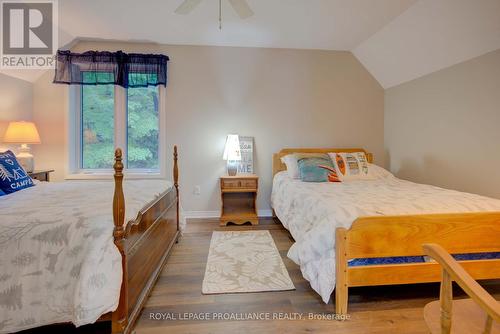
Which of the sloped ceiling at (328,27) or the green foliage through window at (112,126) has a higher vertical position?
the sloped ceiling at (328,27)

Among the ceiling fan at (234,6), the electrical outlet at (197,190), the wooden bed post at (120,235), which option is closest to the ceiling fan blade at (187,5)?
the ceiling fan at (234,6)

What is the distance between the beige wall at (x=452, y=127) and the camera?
2512mm

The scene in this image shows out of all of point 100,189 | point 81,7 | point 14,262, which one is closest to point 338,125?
point 100,189

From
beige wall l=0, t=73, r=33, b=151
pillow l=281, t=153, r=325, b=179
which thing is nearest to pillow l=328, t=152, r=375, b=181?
pillow l=281, t=153, r=325, b=179

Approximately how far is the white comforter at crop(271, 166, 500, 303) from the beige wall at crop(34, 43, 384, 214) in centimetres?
146

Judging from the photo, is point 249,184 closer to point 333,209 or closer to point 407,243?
point 333,209

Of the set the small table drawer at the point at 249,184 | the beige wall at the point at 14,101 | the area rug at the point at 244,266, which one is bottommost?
the area rug at the point at 244,266

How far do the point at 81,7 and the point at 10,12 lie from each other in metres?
0.73

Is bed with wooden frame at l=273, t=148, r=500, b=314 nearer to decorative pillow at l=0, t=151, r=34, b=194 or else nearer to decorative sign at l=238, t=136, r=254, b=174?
decorative sign at l=238, t=136, r=254, b=174

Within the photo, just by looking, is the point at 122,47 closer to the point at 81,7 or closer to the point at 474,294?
the point at 81,7

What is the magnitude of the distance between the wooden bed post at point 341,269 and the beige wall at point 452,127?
6.43 ft

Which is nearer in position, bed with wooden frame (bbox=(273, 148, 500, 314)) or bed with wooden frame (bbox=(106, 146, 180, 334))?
bed with wooden frame (bbox=(106, 146, 180, 334))

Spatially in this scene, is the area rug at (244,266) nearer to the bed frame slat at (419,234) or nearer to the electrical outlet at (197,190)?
the bed frame slat at (419,234)

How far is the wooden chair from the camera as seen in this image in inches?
27.2
